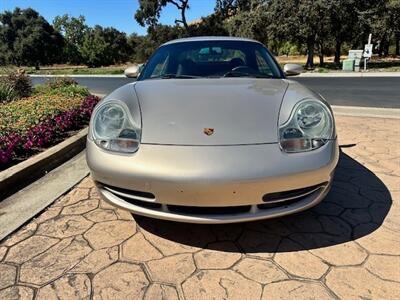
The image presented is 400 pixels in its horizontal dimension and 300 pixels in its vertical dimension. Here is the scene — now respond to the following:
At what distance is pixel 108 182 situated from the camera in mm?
2072

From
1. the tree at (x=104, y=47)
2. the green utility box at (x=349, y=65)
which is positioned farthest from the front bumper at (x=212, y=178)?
the tree at (x=104, y=47)

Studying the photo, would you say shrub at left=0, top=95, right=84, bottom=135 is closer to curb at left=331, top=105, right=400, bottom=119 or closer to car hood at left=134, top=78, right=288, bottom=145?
car hood at left=134, top=78, right=288, bottom=145

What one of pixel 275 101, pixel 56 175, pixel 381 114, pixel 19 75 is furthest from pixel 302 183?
pixel 19 75

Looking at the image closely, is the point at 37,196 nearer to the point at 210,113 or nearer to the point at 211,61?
the point at 210,113

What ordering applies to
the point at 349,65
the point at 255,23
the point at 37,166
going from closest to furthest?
the point at 37,166, the point at 349,65, the point at 255,23

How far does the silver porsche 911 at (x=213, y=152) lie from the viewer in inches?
73.5

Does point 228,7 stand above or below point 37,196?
above

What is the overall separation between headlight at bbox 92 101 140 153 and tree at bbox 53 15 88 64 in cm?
5047

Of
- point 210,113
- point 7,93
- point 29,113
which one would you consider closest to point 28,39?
point 7,93

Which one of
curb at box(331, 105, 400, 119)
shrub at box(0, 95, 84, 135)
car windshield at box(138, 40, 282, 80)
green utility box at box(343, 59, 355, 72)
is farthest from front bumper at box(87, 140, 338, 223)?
green utility box at box(343, 59, 355, 72)

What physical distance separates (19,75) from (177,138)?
775 cm

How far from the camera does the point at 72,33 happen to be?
51.1 metres

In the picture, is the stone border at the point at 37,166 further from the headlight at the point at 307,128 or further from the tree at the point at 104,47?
the tree at the point at 104,47

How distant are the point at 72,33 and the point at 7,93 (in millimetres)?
49362
